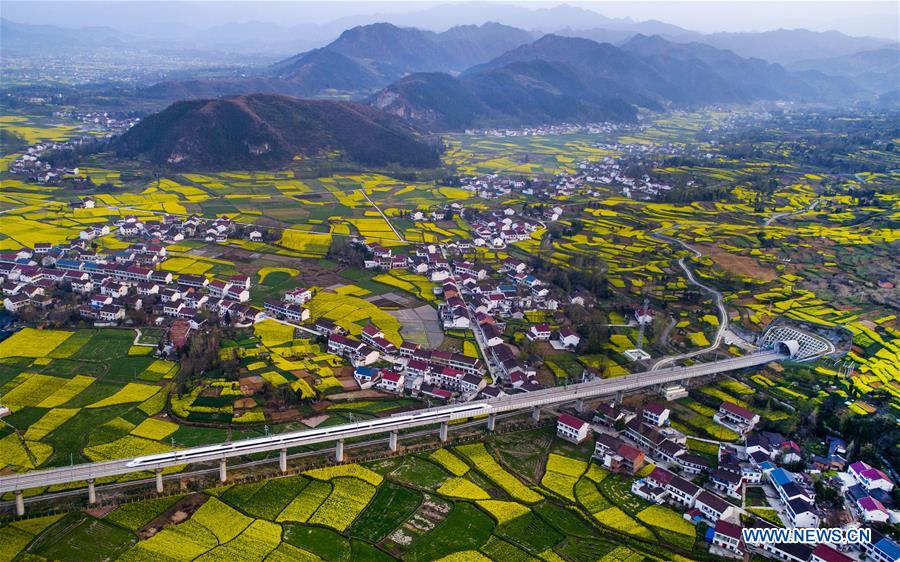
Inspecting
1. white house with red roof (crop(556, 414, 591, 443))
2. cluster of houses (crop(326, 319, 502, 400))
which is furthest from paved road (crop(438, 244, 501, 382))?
white house with red roof (crop(556, 414, 591, 443))

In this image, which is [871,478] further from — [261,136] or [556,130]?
[556,130]

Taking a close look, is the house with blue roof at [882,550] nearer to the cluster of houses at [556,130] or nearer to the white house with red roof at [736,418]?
the white house with red roof at [736,418]

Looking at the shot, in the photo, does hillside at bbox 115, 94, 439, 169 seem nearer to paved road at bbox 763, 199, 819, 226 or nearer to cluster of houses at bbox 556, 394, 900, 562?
paved road at bbox 763, 199, 819, 226

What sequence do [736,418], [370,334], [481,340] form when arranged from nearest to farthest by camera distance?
[736,418]
[370,334]
[481,340]

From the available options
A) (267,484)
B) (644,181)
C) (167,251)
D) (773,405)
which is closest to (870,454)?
(773,405)

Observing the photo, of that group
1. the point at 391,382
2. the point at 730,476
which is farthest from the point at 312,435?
the point at 730,476

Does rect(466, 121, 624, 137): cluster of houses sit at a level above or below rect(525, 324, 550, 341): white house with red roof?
above

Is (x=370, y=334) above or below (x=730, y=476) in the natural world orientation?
above

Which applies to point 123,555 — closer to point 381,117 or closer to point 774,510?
point 774,510
